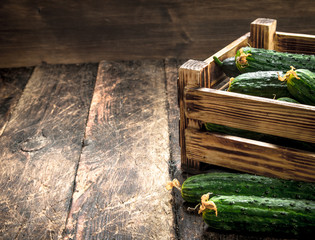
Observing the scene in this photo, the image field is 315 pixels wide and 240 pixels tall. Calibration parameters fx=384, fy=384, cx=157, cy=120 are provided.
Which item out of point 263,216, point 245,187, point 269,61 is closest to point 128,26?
point 269,61

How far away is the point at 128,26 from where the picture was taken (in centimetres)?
329

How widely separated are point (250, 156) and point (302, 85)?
0.37 m

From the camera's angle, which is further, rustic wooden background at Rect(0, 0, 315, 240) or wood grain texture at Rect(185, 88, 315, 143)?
rustic wooden background at Rect(0, 0, 315, 240)

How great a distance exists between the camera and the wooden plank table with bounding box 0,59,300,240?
1624mm

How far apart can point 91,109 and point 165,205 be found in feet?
3.52

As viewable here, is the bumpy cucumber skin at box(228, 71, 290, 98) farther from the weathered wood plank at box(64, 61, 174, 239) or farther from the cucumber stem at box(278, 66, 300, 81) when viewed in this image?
the weathered wood plank at box(64, 61, 174, 239)

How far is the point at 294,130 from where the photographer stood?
60.2 inches

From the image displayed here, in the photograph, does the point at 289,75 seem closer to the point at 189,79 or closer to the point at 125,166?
the point at 189,79

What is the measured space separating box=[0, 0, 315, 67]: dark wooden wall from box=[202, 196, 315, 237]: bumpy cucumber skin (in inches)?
81.4

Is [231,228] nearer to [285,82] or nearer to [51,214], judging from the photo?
[285,82]

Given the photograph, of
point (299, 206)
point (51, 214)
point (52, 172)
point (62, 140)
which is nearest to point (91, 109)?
point (62, 140)

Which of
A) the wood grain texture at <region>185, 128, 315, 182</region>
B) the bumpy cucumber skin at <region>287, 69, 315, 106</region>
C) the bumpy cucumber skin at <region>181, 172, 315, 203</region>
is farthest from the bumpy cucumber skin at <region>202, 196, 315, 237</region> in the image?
the bumpy cucumber skin at <region>287, 69, 315, 106</region>

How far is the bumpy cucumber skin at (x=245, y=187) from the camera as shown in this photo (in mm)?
1521

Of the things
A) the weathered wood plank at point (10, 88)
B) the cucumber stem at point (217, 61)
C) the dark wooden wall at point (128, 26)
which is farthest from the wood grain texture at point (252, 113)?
the dark wooden wall at point (128, 26)
